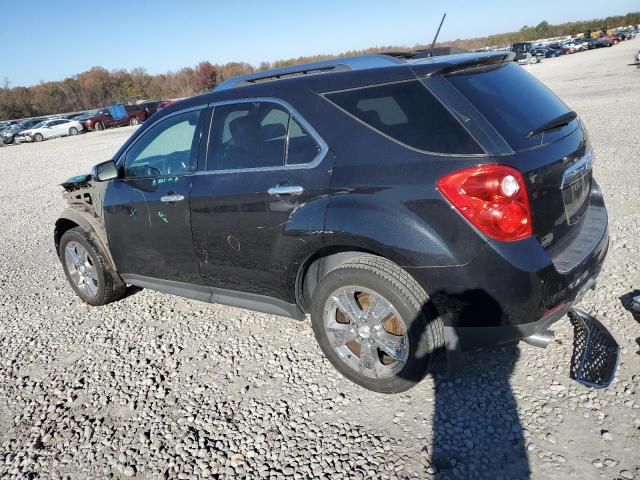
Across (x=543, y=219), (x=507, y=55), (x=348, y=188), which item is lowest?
(x=543, y=219)

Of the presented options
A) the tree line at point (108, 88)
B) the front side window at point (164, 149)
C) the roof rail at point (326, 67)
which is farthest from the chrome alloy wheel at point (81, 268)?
the tree line at point (108, 88)

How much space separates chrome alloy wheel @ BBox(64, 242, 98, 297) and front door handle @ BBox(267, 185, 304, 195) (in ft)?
7.94

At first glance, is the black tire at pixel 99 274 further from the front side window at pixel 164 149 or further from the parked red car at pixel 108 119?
the parked red car at pixel 108 119

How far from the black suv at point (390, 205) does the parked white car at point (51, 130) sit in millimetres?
33713

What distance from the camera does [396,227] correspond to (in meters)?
2.49

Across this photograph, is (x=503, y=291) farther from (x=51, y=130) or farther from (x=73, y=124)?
(x=73, y=124)

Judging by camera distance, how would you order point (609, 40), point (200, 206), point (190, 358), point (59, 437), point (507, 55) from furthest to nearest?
point (609, 40) < point (190, 358) < point (200, 206) < point (507, 55) < point (59, 437)

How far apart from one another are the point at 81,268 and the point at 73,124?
108 ft

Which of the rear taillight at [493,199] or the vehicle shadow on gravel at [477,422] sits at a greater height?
the rear taillight at [493,199]

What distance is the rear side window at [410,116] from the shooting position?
94.3 inches

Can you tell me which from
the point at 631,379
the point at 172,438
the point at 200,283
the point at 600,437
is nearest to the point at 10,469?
the point at 172,438

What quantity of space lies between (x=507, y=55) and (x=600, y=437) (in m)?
2.29

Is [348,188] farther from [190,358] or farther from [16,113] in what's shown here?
[16,113]

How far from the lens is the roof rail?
9.32 ft
